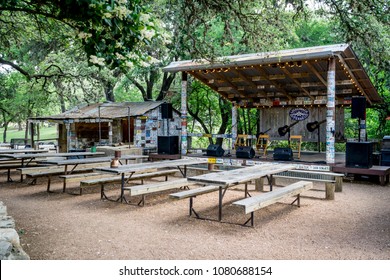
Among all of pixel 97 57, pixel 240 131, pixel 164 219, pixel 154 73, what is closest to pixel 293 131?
pixel 240 131

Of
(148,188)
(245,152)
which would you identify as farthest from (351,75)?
(148,188)

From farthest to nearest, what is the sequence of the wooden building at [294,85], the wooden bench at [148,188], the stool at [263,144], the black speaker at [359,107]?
the stool at [263,144] < the black speaker at [359,107] < the wooden building at [294,85] < the wooden bench at [148,188]

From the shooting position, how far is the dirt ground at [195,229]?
353 centimetres

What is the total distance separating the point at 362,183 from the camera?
8281 mm

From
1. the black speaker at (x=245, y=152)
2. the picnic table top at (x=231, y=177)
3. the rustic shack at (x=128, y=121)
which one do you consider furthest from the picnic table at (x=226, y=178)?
the rustic shack at (x=128, y=121)

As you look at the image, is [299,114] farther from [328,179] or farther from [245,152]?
[328,179]

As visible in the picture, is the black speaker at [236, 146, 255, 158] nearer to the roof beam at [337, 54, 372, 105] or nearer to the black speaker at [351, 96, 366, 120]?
the black speaker at [351, 96, 366, 120]

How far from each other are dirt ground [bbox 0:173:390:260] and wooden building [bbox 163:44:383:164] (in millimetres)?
3489

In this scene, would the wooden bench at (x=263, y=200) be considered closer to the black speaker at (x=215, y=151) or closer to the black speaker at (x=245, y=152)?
the black speaker at (x=245, y=152)

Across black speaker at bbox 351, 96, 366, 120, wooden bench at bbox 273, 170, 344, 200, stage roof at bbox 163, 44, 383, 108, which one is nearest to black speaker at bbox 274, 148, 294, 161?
wooden bench at bbox 273, 170, 344, 200

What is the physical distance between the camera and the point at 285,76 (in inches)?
428

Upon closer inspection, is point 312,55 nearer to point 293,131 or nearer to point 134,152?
point 293,131

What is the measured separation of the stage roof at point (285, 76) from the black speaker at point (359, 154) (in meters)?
2.13

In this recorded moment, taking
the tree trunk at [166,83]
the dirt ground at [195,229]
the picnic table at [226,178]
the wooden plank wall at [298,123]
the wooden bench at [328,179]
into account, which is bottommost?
the dirt ground at [195,229]
